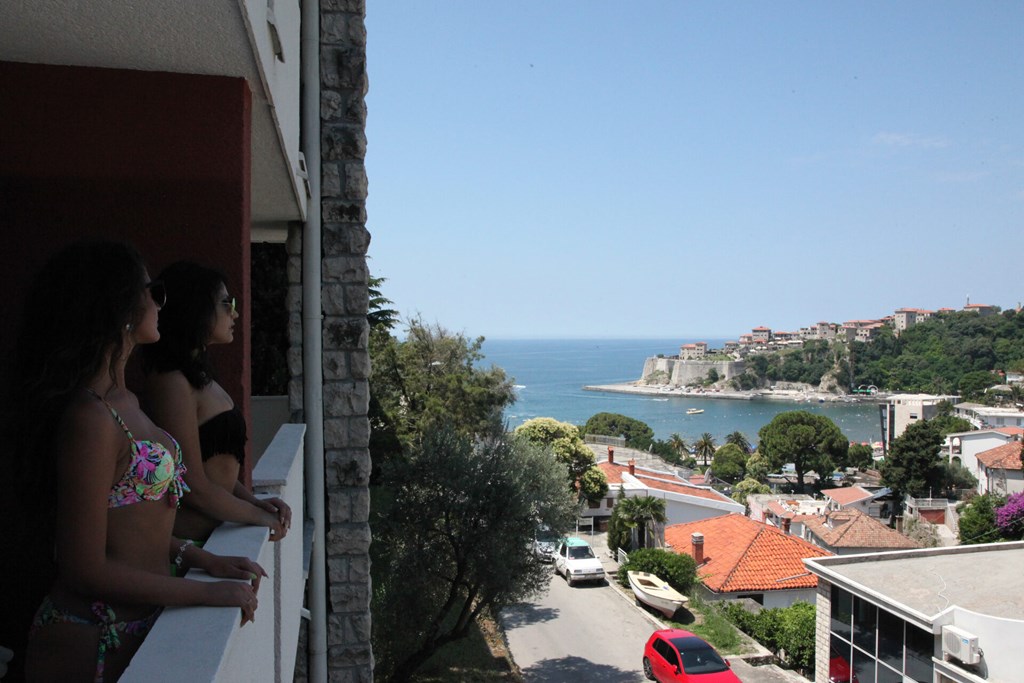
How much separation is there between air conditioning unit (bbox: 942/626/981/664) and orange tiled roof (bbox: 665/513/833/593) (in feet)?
35.4

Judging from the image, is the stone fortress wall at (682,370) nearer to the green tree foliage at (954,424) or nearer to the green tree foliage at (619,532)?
the green tree foliage at (954,424)

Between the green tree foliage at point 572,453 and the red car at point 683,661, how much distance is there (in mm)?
16891

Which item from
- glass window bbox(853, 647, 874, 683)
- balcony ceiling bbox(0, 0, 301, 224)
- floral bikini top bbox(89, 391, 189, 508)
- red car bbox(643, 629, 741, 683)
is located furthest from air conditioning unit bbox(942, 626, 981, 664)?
floral bikini top bbox(89, 391, 189, 508)

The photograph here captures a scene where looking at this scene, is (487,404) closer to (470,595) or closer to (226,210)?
(470,595)

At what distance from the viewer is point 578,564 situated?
2514 cm

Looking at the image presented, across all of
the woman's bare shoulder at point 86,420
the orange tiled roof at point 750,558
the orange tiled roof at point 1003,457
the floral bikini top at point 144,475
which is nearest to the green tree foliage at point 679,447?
the orange tiled roof at point 1003,457

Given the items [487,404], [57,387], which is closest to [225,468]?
[57,387]

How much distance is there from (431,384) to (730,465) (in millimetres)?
43202

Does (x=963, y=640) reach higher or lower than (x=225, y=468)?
lower

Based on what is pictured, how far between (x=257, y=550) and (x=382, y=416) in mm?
18999

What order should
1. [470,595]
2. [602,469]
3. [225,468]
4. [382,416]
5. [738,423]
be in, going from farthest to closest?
[738,423] < [602,469] < [382,416] < [470,595] < [225,468]

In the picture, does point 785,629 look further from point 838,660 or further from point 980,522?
point 980,522

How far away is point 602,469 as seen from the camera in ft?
123

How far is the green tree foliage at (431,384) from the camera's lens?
22.5m
